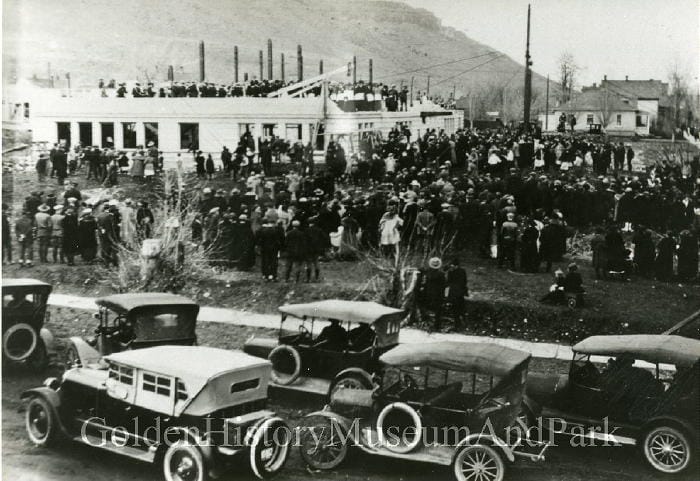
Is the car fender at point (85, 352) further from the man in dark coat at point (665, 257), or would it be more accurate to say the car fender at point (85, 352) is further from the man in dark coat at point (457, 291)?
the man in dark coat at point (665, 257)

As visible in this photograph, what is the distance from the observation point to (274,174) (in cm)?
1132

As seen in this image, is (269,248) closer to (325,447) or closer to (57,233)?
(57,233)

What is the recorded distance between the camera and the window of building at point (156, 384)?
6676 millimetres

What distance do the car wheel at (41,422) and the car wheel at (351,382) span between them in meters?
2.86

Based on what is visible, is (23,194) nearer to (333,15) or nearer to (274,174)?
(274,174)

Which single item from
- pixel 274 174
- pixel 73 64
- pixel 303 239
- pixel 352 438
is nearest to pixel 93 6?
pixel 73 64

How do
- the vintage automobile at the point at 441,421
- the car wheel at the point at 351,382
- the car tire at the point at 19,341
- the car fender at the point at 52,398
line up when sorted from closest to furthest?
the vintage automobile at the point at 441,421 < the car fender at the point at 52,398 < the car wheel at the point at 351,382 < the car tire at the point at 19,341

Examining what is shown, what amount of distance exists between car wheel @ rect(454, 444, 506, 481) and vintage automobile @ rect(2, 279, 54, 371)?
5.49 meters

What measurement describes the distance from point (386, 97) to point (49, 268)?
6025mm

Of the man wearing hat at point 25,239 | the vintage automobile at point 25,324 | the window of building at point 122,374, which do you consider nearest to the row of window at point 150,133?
the man wearing hat at point 25,239

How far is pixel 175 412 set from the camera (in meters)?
6.58

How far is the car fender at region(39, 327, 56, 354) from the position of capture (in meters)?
9.05

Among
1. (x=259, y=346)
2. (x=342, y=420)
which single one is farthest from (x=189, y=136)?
(x=342, y=420)

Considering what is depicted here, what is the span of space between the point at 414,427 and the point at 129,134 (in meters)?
6.72
